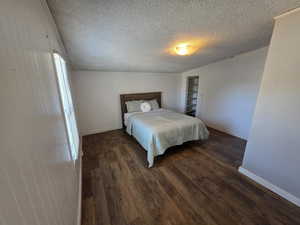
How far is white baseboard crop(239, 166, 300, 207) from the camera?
→ 150 cm

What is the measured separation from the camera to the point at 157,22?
1413 mm

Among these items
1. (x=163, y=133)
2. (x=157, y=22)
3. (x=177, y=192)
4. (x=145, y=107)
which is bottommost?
(x=177, y=192)

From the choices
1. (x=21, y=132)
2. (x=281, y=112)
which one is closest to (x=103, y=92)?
(x=21, y=132)

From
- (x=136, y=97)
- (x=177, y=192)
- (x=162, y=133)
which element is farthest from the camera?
(x=136, y=97)

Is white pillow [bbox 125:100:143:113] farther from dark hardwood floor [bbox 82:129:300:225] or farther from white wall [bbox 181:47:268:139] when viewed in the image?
white wall [bbox 181:47:268:139]

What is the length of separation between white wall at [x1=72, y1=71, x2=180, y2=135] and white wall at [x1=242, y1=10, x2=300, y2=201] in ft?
10.5

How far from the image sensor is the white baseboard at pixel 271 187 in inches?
58.9

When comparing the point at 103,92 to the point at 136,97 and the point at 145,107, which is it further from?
the point at 145,107

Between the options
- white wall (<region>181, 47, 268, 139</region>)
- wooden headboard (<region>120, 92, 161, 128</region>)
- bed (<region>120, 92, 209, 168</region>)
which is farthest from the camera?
wooden headboard (<region>120, 92, 161, 128</region>)

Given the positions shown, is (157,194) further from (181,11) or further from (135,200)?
(181,11)

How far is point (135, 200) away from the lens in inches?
62.0

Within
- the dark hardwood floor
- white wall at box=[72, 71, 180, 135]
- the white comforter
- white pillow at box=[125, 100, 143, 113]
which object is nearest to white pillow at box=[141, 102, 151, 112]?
white pillow at box=[125, 100, 143, 113]

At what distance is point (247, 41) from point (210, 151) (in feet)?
7.32

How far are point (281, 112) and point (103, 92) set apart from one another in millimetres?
3754
